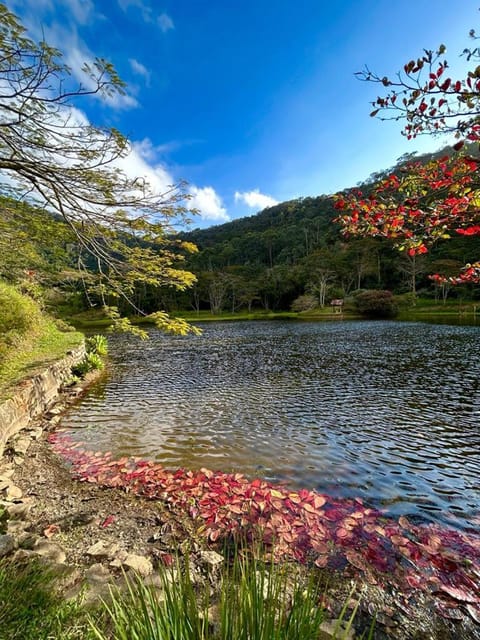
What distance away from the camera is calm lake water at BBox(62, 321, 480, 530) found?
4.94 meters

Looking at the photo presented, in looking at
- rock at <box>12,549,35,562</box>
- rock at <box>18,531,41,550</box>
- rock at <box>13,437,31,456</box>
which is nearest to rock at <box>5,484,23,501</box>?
rock at <box>18,531,41,550</box>

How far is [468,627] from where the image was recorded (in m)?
2.55

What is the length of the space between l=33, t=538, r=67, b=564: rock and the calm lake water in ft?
8.45

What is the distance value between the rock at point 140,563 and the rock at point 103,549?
0.23m

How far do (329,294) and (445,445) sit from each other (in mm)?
53307

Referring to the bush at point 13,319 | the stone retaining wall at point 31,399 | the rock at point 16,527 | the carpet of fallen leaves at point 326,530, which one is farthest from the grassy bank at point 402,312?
the rock at point 16,527

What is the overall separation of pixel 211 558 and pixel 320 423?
4793mm

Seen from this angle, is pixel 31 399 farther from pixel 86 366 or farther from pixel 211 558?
pixel 211 558

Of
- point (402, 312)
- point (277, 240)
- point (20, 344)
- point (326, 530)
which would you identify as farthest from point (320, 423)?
point (277, 240)

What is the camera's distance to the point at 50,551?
3.05m

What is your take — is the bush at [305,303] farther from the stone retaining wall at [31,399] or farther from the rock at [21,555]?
the rock at [21,555]

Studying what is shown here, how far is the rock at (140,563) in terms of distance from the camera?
280 cm

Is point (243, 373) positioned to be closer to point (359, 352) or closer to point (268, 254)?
point (359, 352)

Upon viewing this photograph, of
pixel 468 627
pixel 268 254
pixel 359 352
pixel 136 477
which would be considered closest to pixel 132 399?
pixel 136 477
